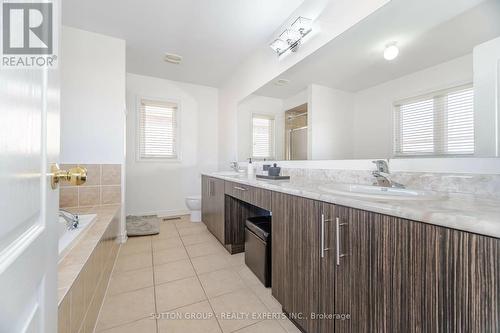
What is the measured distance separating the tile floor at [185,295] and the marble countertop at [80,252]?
43 cm

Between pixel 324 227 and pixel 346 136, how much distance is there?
3.07ft

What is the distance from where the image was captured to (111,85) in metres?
2.44

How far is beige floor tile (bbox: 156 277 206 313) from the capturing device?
4.56 feet

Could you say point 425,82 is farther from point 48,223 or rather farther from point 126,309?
point 126,309

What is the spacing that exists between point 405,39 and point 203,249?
96.4 inches

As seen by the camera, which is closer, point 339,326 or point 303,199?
point 339,326

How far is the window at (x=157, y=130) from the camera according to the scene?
3.48m

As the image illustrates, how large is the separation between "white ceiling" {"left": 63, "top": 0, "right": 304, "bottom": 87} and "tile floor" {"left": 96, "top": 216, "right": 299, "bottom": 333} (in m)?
2.45

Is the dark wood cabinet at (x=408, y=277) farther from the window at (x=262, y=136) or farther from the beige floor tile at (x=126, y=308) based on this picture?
the window at (x=262, y=136)

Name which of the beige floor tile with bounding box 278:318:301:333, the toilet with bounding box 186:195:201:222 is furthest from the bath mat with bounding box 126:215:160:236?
the beige floor tile with bounding box 278:318:301:333

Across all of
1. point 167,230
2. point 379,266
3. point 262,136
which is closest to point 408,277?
point 379,266

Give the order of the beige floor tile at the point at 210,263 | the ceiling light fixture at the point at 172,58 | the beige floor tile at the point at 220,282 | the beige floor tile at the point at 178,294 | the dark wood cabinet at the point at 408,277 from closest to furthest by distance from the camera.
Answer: the dark wood cabinet at the point at 408,277 → the beige floor tile at the point at 178,294 → the beige floor tile at the point at 220,282 → the beige floor tile at the point at 210,263 → the ceiling light fixture at the point at 172,58

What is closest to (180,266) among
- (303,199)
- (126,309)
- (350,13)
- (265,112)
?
(126,309)

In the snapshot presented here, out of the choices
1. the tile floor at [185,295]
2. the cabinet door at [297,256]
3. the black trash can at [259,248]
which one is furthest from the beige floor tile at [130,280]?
the cabinet door at [297,256]
